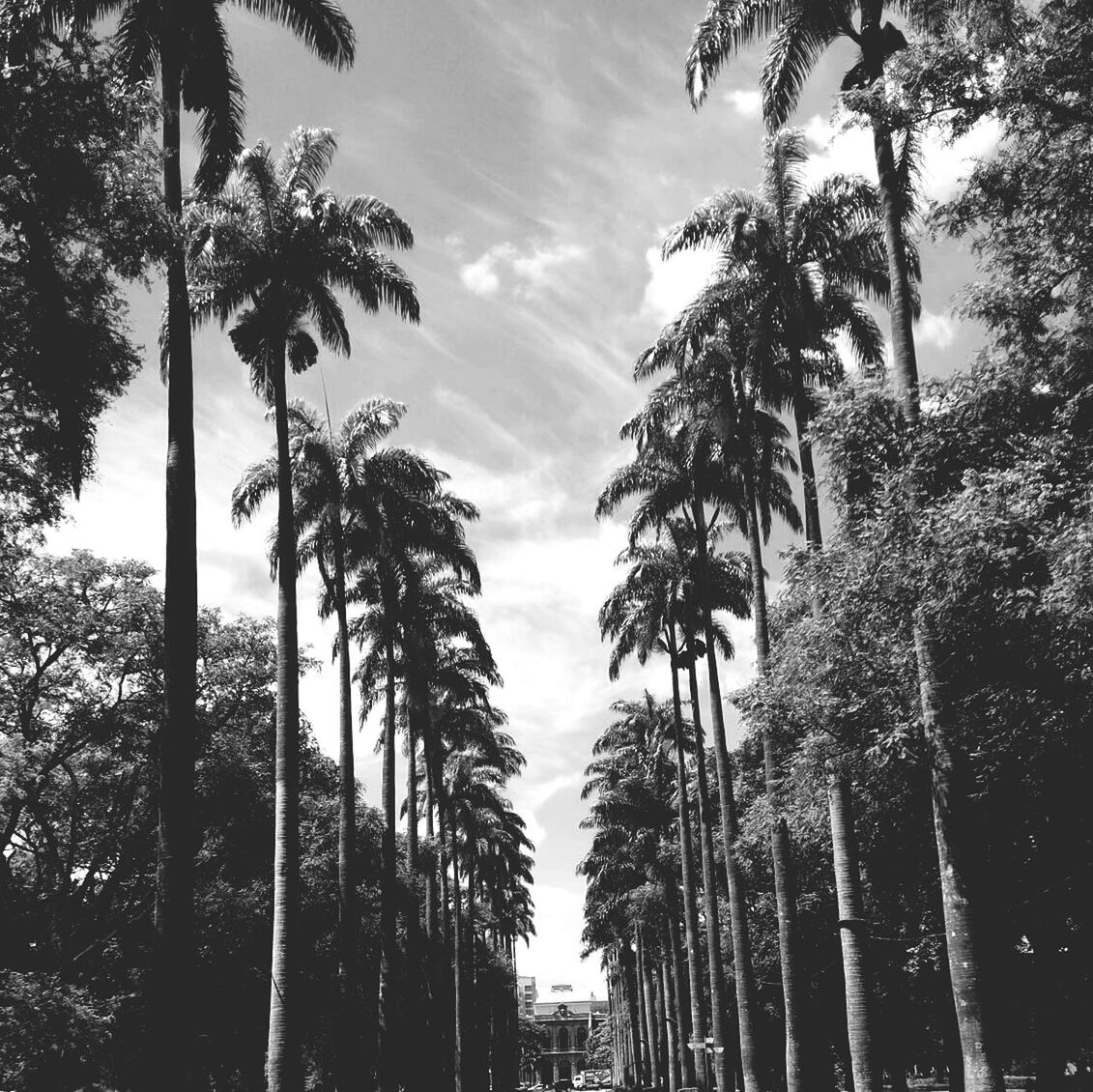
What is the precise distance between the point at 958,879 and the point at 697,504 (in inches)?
711

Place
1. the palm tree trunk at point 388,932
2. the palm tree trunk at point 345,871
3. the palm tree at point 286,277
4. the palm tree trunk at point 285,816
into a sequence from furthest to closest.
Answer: the palm tree trunk at point 388,932
the palm tree trunk at point 345,871
the palm tree at point 286,277
the palm tree trunk at point 285,816

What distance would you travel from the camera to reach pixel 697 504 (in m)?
28.6

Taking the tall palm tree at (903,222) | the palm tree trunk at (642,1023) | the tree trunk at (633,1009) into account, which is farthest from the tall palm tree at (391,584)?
the tree trunk at (633,1009)

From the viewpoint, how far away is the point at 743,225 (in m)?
21.0

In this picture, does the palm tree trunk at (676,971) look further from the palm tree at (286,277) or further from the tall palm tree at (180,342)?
the tall palm tree at (180,342)

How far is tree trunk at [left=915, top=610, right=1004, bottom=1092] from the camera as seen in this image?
35.0 ft

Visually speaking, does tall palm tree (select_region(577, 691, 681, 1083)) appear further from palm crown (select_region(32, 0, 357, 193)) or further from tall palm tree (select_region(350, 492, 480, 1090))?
palm crown (select_region(32, 0, 357, 193))

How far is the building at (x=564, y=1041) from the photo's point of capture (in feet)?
579

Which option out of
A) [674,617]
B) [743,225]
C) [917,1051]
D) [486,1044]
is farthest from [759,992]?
[486,1044]

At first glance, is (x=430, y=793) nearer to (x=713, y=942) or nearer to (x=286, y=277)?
(x=713, y=942)

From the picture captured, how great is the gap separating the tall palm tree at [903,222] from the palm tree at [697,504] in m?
11.2

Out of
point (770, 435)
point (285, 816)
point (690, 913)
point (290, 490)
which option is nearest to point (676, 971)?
point (690, 913)

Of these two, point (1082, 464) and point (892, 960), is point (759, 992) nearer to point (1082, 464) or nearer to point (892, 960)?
point (892, 960)

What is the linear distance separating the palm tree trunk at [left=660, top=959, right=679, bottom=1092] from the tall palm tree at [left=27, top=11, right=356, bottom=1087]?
145ft
